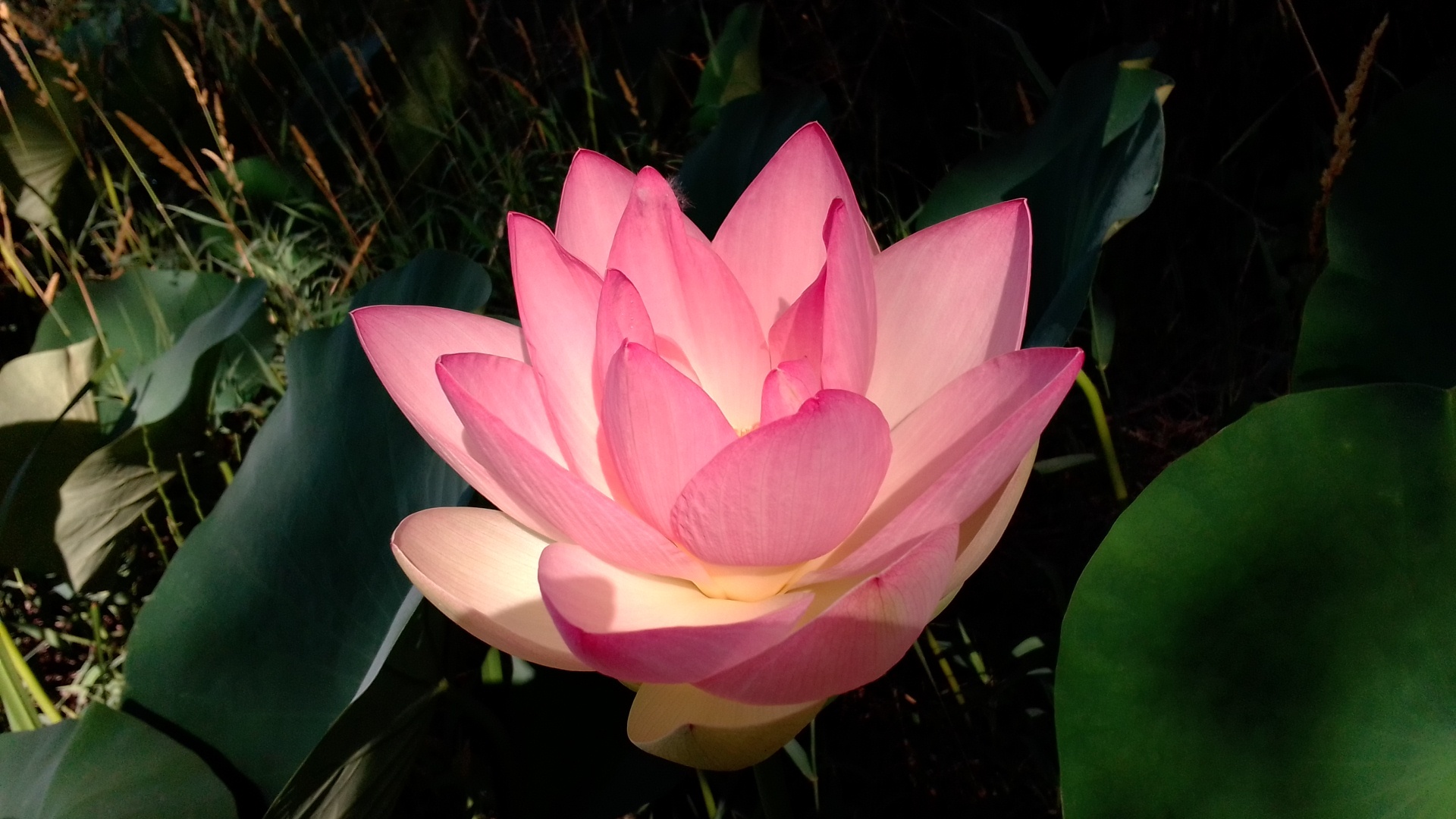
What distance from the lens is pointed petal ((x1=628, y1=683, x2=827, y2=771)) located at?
1.31 ft

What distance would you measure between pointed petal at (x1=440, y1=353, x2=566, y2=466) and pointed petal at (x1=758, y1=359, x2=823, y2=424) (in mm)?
109

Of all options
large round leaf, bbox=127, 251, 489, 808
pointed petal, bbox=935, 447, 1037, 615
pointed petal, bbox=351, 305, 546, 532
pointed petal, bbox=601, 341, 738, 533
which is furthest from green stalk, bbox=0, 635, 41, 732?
pointed petal, bbox=935, 447, 1037, 615

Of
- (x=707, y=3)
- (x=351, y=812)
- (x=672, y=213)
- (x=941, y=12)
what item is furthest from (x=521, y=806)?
(x=707, y=3)

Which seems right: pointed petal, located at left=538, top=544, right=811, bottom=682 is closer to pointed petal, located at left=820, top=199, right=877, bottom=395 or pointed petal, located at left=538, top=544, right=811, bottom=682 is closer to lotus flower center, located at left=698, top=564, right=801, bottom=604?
lotus flower center, located at left=698, top=564, right=801, bottom=604

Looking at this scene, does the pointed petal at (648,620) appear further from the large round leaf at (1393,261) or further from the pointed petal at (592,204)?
the large round leaf at (1393,261)

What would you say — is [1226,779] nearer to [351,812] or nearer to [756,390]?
[756,390]

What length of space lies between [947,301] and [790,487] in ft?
0.53

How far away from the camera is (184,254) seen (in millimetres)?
1839

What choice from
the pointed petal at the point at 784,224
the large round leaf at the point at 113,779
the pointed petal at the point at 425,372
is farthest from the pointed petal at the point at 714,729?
the large round leaf at the point at 113,779

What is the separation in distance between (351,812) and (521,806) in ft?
0.65

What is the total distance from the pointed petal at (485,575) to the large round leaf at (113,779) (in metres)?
0.28

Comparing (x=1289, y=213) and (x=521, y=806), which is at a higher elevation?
(x=1289, y=213)

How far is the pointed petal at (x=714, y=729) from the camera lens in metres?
0.40

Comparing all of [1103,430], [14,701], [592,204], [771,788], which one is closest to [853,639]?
[771,788]
